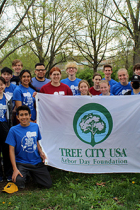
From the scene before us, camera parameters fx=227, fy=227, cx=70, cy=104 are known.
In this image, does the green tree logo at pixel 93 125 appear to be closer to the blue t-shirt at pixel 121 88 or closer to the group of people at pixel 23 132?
the group of people at pixel 23 132

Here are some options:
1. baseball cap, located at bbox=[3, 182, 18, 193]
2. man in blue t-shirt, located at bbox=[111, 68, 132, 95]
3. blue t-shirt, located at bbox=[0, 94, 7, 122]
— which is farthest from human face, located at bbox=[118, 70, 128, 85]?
baseball cap, located at bbox=[3, 182, 18, 193]

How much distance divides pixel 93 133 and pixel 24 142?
144 cm

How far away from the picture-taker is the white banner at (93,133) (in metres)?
4.68

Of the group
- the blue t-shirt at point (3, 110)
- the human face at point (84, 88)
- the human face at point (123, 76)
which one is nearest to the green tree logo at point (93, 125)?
the human face at point (84, 88)

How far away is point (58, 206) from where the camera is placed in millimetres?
3568

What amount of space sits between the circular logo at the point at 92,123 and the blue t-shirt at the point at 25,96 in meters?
0.99

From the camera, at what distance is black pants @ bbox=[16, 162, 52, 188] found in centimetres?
419

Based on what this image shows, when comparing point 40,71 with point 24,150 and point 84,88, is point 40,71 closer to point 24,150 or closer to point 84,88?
point 84,88

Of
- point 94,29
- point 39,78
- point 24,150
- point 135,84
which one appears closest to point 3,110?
point 24,150

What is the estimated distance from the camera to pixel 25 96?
4812 mm

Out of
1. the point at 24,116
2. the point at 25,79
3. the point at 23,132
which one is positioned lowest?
the point at 23,132

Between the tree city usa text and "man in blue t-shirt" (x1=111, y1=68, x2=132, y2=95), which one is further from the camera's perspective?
"man in blue t-shirt" (x1=111, y1=68, x2=132, y2=95)

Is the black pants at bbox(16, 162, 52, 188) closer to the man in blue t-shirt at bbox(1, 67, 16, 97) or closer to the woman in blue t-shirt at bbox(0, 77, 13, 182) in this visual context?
the woman in blue t-shirt at bbox(0, 77, 13, 182)

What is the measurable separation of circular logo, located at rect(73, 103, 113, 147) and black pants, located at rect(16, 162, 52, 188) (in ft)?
3.39
